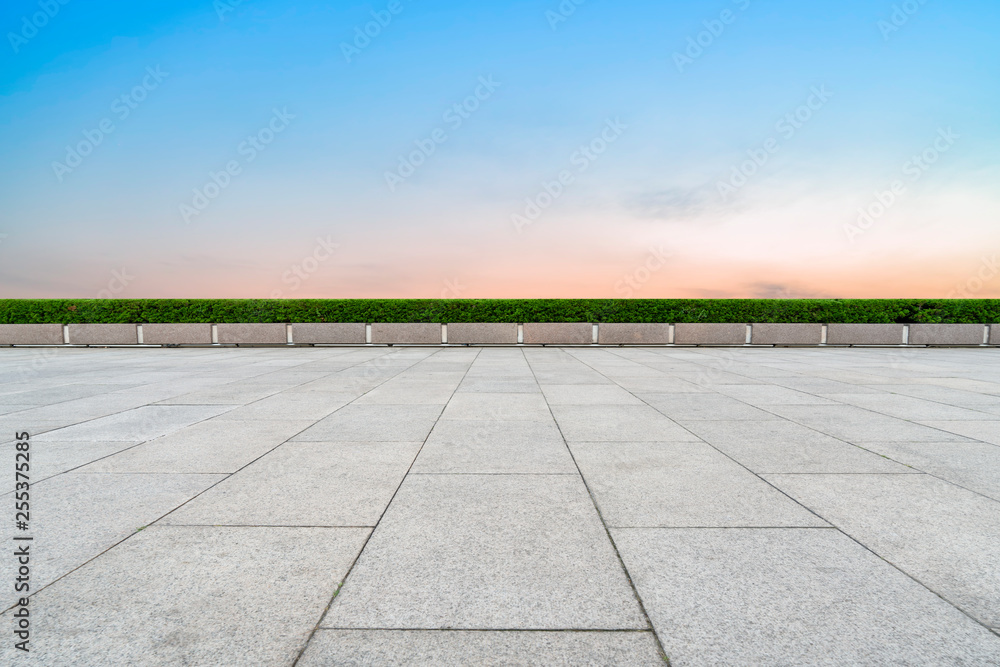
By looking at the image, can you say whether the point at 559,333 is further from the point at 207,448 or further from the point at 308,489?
the point at 308,489

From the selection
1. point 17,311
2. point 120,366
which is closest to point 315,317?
point 120,366

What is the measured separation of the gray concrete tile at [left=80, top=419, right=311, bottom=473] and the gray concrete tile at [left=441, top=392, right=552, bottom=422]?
204cm

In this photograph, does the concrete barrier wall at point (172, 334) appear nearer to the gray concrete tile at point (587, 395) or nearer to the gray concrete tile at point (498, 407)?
the gray concrete tile at point (498, 407)

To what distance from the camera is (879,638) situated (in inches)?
81.7

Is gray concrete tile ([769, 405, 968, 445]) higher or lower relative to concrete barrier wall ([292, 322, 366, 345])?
lower

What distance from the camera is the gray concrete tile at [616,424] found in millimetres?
5266

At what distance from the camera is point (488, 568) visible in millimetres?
2586

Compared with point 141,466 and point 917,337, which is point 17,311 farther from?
point 917,337

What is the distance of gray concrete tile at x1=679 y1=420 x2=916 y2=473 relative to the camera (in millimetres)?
4316

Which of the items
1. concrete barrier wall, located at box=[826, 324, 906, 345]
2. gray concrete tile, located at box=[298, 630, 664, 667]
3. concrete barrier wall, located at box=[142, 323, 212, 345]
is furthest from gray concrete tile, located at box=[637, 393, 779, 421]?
concrete barrier wall, located at box=[142, 323, 212, 345]

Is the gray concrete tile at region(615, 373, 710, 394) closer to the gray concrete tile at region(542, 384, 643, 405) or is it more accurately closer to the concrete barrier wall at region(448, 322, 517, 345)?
the gray concrete tile at region(542, 384, 643, 405)

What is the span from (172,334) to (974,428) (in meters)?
23.1

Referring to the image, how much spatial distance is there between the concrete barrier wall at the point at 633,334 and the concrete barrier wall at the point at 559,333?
1.77 ft

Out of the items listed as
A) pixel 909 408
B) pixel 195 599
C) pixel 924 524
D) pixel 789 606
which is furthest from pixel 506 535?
pixel 909 408
